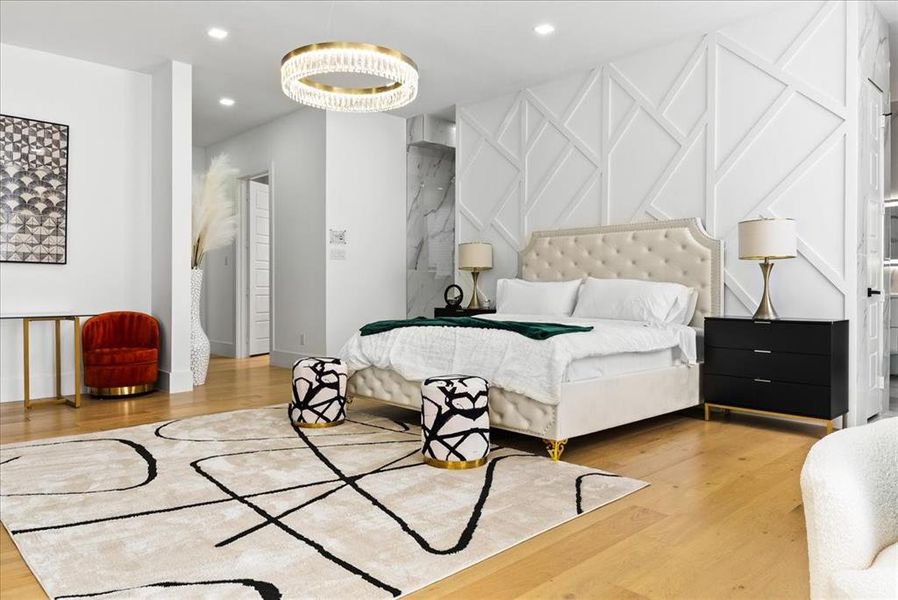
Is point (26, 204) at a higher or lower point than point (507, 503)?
higher

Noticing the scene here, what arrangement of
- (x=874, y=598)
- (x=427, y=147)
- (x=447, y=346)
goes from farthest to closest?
(x=427, y=147), (x=447, y=346), (x=874, y=598)

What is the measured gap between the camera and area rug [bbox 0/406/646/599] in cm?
179

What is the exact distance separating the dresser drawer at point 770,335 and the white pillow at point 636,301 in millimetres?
273

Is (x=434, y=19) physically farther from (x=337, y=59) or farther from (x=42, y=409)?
(x=42, y=409)

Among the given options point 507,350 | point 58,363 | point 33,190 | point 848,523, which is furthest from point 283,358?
point 848,523

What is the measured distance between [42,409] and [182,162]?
2140 millimetres

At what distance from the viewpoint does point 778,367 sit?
3.72 meters

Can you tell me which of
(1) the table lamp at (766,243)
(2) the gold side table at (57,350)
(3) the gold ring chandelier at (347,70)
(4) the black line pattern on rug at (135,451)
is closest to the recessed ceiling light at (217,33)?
(3) the gold ring chandelier at (347,70)

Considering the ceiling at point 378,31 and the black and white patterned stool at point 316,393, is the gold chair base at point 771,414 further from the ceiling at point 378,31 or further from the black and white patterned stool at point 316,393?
the ceiling at point 378,31

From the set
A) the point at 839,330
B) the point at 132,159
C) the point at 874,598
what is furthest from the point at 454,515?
the point at 132,159

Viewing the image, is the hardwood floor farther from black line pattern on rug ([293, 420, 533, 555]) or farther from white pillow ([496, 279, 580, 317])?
white pillow ([496, 279, 580, 317])

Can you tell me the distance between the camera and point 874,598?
29.5 inches

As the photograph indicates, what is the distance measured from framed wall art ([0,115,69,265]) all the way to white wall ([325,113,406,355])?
224cm

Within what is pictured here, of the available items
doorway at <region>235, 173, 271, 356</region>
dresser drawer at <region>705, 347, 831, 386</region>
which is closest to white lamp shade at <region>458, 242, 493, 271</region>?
dresser drawer at <region>705, 347, 831, 386</region>
